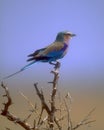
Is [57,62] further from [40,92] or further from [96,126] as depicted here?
[96,126]

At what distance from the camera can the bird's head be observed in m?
4.38

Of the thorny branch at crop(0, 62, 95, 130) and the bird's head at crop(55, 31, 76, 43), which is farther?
the bird's head at crop(55, 31, 76, 43)

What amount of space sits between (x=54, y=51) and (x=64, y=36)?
1.39ft

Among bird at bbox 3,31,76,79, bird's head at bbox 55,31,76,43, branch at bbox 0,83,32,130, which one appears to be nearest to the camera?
branch at bbox 0,83,32,130

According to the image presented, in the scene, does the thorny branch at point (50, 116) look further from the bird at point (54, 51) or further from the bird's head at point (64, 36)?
the bird's head at point (64, 36)

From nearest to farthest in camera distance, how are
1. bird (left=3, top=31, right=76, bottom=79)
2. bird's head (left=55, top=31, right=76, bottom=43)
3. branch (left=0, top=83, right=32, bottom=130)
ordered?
branch (left=0, top=83, right=32, bottom=130) → bird (left=3, top=31, right=76, bottom=79) → bird's head (left=55, top=31, right=76, bottom=43)

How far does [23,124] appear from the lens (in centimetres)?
325

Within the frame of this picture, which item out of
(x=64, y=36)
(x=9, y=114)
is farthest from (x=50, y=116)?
(x=64, y=36)

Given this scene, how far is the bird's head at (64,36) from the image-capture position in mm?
4375

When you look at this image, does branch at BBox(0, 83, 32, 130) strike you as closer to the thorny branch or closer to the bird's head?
the thorny branch

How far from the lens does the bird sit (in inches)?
150

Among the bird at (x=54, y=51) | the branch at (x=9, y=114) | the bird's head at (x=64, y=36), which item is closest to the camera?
the branch at (x=9, y=114)

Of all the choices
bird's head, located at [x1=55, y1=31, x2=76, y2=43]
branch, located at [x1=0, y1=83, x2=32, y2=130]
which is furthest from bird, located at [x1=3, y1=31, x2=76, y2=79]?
branch, located at [x1=0, y1=83, x2=32, y2=130]

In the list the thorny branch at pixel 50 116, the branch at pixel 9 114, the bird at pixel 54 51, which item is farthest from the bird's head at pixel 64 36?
the branch at pixel 9 114
